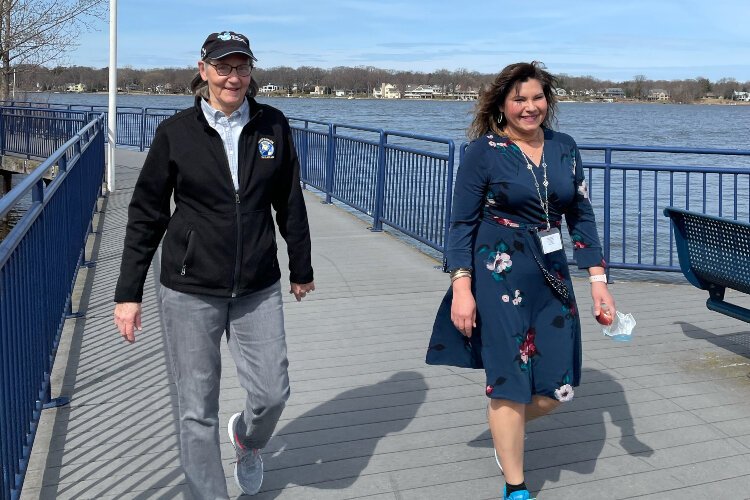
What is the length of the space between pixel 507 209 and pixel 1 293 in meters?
1.81

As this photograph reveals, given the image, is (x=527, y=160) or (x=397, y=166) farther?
(x=397, y=166)

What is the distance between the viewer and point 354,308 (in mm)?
6918

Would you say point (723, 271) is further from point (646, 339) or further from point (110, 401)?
point (110, 401)

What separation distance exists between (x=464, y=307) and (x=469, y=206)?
373 mm

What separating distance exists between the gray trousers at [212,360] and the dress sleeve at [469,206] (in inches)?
26.7

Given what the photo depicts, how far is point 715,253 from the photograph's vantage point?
18.1ft

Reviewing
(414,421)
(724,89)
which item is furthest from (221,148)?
(724,89)

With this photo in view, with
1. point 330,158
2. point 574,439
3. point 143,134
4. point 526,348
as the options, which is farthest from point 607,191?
point 143,134

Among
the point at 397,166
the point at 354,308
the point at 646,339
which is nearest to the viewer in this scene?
the point at 646,339

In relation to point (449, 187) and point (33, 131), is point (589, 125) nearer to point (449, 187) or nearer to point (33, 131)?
point (33, 131)

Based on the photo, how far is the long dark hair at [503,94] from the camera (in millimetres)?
3512

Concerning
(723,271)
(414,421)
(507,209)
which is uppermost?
(507,209)

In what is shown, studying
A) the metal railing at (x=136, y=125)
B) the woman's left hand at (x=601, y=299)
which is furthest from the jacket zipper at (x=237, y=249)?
the metal railing at (x=136, y=125)

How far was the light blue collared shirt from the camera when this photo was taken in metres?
3.21
